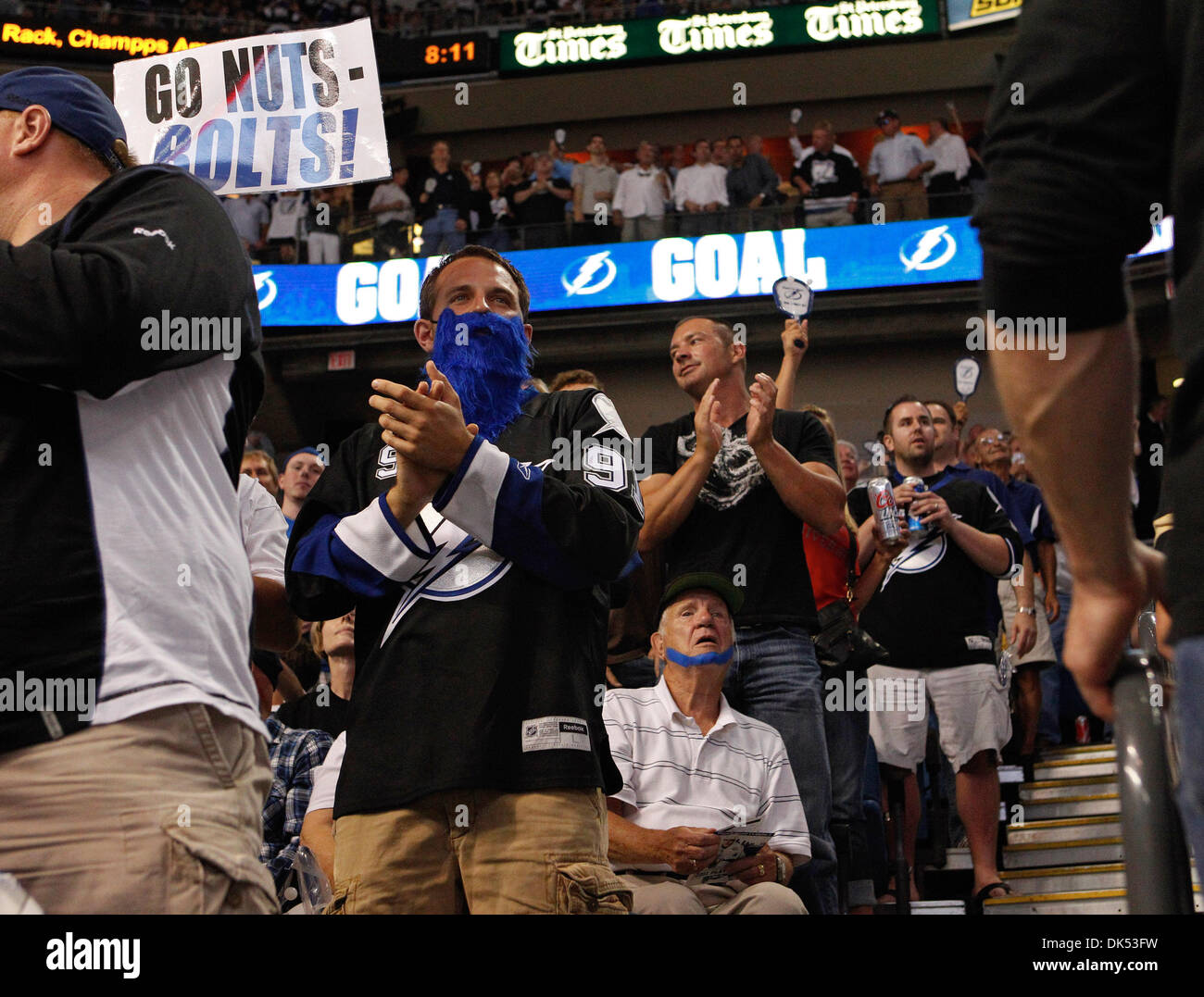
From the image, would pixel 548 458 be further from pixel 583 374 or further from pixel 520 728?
pixel 583 374

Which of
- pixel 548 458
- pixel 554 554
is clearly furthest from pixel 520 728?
pixel 548 458

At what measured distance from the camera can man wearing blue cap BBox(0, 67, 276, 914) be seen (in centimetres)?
163

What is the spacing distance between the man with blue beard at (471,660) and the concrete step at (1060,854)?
3479 millimetres

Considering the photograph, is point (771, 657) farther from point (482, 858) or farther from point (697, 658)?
point (482, 858)

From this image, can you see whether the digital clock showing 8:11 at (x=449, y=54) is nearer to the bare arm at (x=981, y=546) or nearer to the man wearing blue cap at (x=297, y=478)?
the man wearing blue cap at (x=297, y=478)

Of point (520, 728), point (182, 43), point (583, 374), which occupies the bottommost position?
point (520, 728)

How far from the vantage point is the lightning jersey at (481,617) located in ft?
7.83

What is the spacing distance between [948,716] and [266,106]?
10.8 feet

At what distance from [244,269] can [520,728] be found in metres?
0.96

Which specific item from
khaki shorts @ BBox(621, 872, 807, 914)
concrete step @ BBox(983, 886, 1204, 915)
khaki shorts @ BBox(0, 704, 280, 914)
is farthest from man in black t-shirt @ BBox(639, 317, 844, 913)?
khaki shorts @ BBox(0, 704, 280, 914)

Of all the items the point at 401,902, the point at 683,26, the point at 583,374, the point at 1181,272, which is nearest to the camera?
the point at 1181,272

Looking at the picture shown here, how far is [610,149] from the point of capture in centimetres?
2094

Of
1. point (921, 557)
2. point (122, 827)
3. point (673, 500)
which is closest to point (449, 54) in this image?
point (921, 557)

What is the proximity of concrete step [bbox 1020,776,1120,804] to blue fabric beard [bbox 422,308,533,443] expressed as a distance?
4053 millimetres
